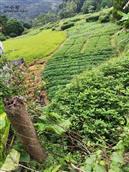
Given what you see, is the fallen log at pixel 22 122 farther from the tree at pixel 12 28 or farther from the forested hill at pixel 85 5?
the forested hill at pixel 85 5

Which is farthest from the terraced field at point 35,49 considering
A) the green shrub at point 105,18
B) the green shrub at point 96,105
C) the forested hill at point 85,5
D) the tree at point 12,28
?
the forested hill at point 85,5

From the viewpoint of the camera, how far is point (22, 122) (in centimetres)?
425

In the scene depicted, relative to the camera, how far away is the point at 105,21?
42.3 m

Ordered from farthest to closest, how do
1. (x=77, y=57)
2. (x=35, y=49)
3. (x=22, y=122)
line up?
(x=35, y=49), (x=77, y=57), (x=22, y=122)

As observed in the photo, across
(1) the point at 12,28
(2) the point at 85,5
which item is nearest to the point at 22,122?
(1) the point at 12,28

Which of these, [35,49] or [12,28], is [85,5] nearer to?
[12,28]

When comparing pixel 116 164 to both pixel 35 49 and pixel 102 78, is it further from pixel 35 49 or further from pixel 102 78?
pixel 35 49

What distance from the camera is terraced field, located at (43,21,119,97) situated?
21.8 metres

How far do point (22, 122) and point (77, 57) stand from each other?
22628 millimetres

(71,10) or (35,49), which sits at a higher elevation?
(35,49)

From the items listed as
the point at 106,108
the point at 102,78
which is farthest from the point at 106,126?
the point at 102,78

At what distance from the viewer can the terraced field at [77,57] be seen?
71.6 ft

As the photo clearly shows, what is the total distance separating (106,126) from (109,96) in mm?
1684

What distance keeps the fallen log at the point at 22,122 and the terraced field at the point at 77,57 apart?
1324cm
